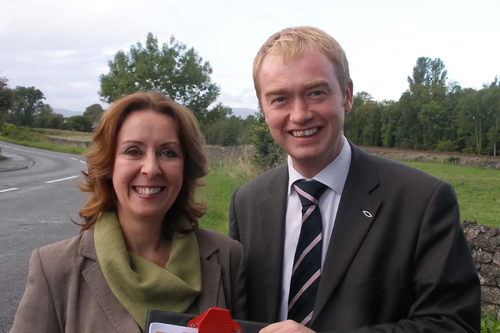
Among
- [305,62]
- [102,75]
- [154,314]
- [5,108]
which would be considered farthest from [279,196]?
[102,75]

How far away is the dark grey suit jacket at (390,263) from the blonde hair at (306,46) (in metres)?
0.43

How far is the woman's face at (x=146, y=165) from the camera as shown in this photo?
2209mm

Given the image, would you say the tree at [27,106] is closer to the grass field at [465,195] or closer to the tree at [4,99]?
the tree at [4,99]

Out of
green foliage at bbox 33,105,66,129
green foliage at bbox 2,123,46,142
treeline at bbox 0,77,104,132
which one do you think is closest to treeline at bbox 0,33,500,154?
green foliage at bbox 2,123,46,142

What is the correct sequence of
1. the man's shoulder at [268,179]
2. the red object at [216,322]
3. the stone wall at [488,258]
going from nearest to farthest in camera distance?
the red object at [216,322] → the man's shoulder at [268,179] → the stone wall at [488,258]

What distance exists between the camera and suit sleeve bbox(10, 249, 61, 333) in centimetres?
193

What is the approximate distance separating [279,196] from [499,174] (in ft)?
27.4

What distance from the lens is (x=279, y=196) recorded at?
8.52ft

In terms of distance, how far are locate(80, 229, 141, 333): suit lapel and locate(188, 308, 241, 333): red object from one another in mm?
360

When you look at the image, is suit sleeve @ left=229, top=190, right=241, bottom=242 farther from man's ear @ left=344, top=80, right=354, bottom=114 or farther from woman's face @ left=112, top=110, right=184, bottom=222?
man's ear @ left=344, top=80, right=354, bottom=114

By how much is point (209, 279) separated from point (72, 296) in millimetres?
613

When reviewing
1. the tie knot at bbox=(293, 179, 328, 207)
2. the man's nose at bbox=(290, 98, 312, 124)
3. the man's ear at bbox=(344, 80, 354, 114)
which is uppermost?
the man's ear at bbox=(344, 80, 354, 114)

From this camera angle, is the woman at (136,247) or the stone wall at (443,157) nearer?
the woman at (136,247)

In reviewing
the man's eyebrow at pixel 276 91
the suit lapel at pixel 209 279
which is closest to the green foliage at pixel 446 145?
the man's eyebrow at pixel 276 91
